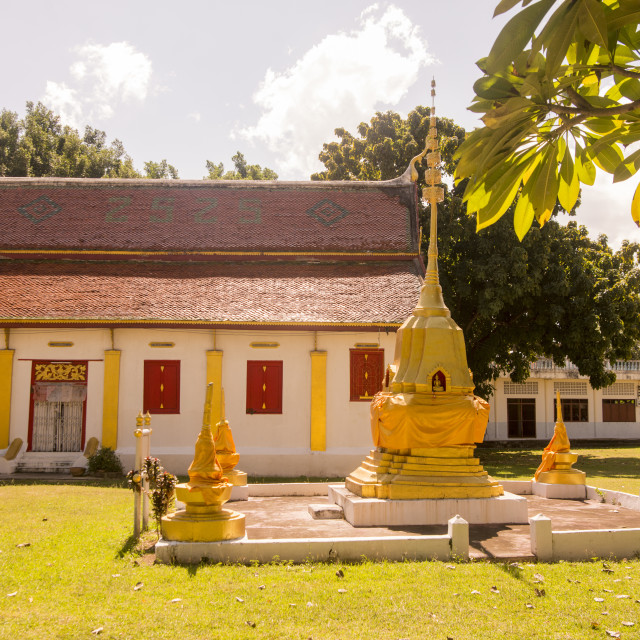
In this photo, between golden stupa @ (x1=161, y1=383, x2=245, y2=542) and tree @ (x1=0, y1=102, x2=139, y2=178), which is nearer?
golden stupa @ (x1=161, y1=383, x2=245, y2=542)

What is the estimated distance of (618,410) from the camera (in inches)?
1277

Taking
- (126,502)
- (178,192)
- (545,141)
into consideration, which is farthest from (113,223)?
(545,141)

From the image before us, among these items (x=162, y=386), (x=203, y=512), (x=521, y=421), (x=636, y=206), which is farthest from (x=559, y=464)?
(x=521, y=421)

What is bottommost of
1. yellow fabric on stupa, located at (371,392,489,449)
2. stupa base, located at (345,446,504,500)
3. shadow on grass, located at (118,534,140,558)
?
shadow on grass, located at (118,534,140,558)

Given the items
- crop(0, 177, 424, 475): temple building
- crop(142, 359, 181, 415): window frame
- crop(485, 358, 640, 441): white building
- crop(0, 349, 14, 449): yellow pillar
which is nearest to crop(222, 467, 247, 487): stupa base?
crop(0, 177, 424, 475): temple building

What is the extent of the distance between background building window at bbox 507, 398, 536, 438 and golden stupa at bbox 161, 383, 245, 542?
26.0 meters

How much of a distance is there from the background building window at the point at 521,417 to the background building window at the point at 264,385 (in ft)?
59.5

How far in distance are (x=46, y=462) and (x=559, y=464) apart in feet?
36.5

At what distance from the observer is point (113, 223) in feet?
66.9

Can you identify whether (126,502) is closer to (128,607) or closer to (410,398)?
(410,398)

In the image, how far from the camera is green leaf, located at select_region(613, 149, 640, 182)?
285cm

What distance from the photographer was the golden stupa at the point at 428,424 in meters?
9.39

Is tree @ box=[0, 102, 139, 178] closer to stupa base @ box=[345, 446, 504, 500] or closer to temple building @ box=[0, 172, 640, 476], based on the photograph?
temple building @ box=[0, 172, 640, 476]

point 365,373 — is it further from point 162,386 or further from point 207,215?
point 207,215
